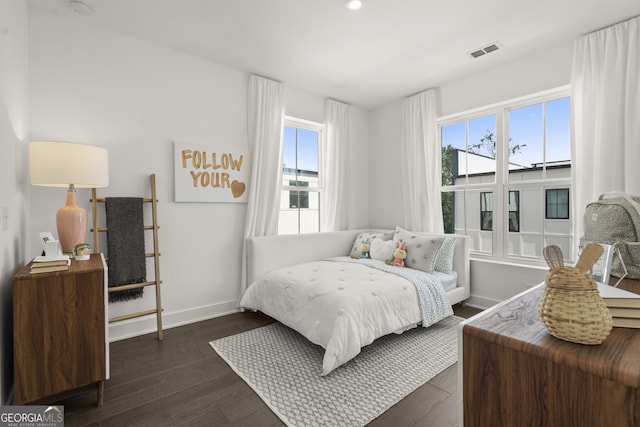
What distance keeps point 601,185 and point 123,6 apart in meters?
4.11

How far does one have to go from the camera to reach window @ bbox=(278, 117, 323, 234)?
3889 millimetres

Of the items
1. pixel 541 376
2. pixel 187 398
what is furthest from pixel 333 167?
pixel 541 376

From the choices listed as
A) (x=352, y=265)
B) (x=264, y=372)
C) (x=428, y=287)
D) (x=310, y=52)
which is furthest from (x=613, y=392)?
(x=310, y=52)

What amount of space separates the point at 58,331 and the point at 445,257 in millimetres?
3269

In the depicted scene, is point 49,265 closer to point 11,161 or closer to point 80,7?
point 11,161

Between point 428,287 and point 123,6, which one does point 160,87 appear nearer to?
point 123,6

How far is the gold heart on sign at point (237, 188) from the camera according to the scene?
3.30m

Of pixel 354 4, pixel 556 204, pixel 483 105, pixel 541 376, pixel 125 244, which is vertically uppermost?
pixel 354 4

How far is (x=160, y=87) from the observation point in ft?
9.42

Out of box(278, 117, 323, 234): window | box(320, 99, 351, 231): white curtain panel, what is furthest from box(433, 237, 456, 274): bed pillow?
box(278, 117, 323, 234): window

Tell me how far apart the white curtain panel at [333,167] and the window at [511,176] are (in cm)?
135

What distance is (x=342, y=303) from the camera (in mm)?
2201

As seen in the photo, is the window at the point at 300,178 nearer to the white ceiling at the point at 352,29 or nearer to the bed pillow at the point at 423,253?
the white ceiling at the point at 352,29

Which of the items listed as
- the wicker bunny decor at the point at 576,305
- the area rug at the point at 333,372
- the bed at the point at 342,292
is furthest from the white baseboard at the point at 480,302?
the wicker bunny decor at the point at 576,305
